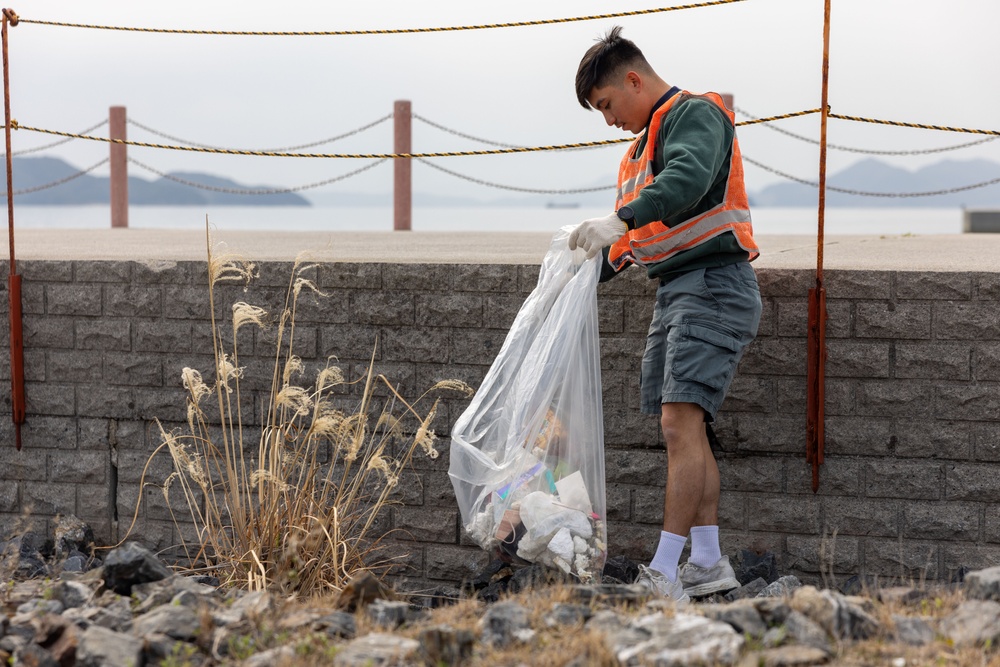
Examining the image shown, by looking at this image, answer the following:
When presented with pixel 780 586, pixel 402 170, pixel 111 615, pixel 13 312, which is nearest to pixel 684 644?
pixel 780 586

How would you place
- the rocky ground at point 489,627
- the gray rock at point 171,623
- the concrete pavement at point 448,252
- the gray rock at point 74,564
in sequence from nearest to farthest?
the rocky ground at point 489,627
the gray rock at point 171,623
the gray rock at point 74,564
the concrete pavement at point 448,252

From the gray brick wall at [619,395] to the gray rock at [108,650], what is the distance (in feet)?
4.54

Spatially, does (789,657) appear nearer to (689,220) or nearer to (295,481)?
(689,220)

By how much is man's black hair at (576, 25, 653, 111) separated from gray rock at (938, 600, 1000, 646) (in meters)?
1.98

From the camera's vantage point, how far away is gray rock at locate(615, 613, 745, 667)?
9.20 ft

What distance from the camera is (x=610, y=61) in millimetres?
3824

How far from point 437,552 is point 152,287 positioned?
5.85 ft

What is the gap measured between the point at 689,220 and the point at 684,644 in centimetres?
151

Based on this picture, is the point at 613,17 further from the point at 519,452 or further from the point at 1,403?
the point at 1,403

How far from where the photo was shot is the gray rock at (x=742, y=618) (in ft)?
9.87

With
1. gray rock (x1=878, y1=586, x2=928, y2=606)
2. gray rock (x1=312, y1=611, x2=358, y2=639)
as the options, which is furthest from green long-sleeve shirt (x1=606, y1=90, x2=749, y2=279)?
gray rock (x1=312, y1=611, x2=358, y2=639)

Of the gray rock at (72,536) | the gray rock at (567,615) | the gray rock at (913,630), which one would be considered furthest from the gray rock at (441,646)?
the gray rock at (72,536)

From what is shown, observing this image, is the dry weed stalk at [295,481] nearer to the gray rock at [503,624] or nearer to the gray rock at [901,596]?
the gray rock at [503,624]

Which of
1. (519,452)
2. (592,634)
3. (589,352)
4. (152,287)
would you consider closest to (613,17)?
(589,352)
